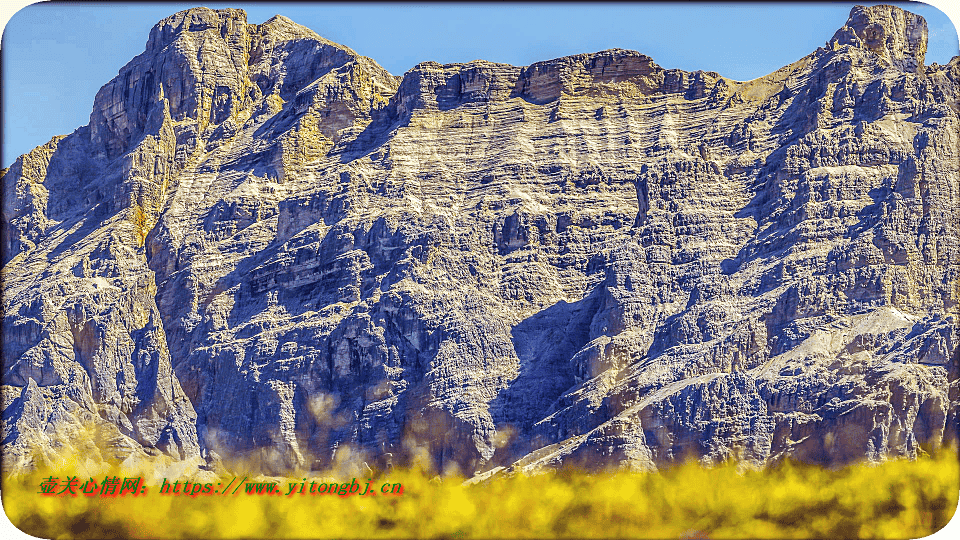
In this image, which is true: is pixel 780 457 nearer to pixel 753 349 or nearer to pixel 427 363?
pixel 753 349

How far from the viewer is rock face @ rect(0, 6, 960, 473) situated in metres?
61.6

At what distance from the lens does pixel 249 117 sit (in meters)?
75.8

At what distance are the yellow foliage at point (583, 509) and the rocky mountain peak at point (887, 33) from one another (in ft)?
61.9

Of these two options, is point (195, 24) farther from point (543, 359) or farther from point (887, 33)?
point (887, 33)

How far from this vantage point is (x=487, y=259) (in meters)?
68.0

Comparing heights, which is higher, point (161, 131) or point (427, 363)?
point (161, 131)

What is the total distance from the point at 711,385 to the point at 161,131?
25574 mm

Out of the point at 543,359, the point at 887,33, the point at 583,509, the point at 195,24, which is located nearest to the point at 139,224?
the point at 195,24

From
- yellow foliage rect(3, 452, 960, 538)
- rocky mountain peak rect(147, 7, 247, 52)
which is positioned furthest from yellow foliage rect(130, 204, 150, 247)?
yellow foliage rect(3, 452, 960, 538)

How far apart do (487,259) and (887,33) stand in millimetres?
16748

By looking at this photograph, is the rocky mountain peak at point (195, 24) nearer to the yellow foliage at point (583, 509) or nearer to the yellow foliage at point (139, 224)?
the yellow foliage at point (139, 224)

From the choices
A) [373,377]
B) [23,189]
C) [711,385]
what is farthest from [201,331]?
[711,385]

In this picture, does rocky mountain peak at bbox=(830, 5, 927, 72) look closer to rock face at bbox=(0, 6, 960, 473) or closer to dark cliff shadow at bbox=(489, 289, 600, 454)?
rock face at bbox=(0, 6, 960, 473)

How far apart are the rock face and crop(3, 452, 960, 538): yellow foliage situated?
2132 mm
